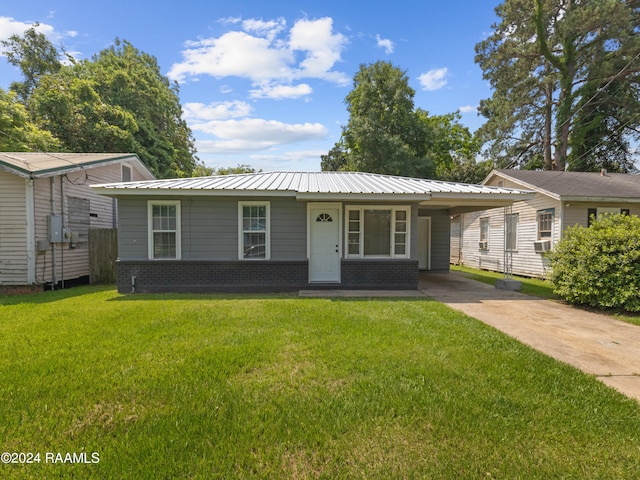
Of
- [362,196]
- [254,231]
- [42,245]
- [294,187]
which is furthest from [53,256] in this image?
[362,196]

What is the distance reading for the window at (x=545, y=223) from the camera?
11.6 meters

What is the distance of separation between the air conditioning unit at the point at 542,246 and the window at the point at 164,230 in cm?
1255

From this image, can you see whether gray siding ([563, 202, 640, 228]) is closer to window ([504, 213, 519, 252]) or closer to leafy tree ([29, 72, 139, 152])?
window ([504, 213, 519, 252])

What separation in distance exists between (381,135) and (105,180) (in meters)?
17.7

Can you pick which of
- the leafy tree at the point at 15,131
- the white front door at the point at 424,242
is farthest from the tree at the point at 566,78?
the leafy tree at the point at 15,131

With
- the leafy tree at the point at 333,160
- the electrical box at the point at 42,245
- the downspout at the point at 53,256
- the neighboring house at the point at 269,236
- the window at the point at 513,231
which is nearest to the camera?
the neighboring house at the point at 269,236

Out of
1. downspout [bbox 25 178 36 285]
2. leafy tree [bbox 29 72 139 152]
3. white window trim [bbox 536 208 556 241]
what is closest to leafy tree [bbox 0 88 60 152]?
leafy tree [bbox 29 72 139 152]

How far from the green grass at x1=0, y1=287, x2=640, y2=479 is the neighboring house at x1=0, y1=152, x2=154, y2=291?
16.8ft

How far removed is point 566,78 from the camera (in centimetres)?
1925

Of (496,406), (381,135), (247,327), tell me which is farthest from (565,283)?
(381,135)

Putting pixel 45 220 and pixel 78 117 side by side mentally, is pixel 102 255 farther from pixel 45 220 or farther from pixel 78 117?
pixel 78 117

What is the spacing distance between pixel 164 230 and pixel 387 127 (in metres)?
19.7

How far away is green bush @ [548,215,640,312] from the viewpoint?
629 cm

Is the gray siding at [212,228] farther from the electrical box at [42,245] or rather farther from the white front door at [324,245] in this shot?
the electrical box at [42,245]
